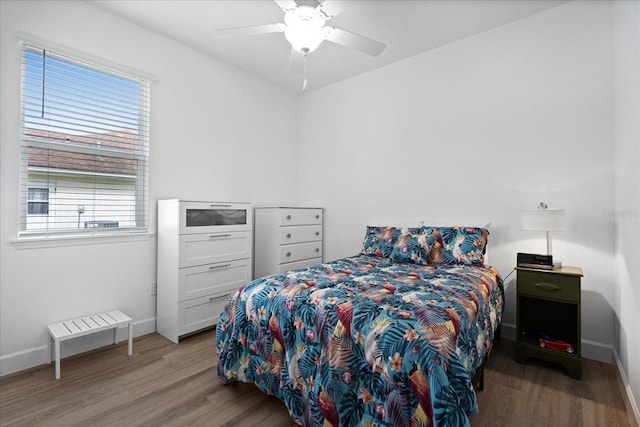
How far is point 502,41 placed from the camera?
2875 mm

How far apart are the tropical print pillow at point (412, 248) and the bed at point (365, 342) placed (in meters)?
0.35

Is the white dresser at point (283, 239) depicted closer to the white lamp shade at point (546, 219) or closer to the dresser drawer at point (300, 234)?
the dresser drawer at point (300, 234)

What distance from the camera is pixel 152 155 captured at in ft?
9.74

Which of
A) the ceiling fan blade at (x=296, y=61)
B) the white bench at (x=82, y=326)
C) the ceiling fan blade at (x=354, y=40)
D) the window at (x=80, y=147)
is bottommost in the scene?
the white bench at (x=82, y=326)

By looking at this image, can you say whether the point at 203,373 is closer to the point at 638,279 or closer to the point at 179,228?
the point at 179,228

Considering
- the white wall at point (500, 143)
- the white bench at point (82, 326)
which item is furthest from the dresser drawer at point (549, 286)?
the white bench at point (82, 326)

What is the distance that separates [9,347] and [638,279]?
154 inches

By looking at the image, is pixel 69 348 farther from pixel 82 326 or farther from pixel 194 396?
pixel 194 396

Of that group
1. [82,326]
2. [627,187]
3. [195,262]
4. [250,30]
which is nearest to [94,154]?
[195,262]

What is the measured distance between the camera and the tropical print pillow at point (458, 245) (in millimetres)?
2658

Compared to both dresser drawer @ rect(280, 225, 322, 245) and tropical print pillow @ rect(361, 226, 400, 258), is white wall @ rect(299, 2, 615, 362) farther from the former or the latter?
tropical print pillow @ rect(361, 226, 400, 258)

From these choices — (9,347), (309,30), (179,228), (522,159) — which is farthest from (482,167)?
(9,347)

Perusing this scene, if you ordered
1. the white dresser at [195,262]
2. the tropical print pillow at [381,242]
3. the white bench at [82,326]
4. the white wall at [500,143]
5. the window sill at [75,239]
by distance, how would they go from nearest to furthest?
the white bench at [82,326] < the window sill at [75,239] < the white wall at [500,143] < the white dresser at [195,262] < the tropical print pillow at [381,242]

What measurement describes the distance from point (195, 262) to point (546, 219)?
283 centimetres
